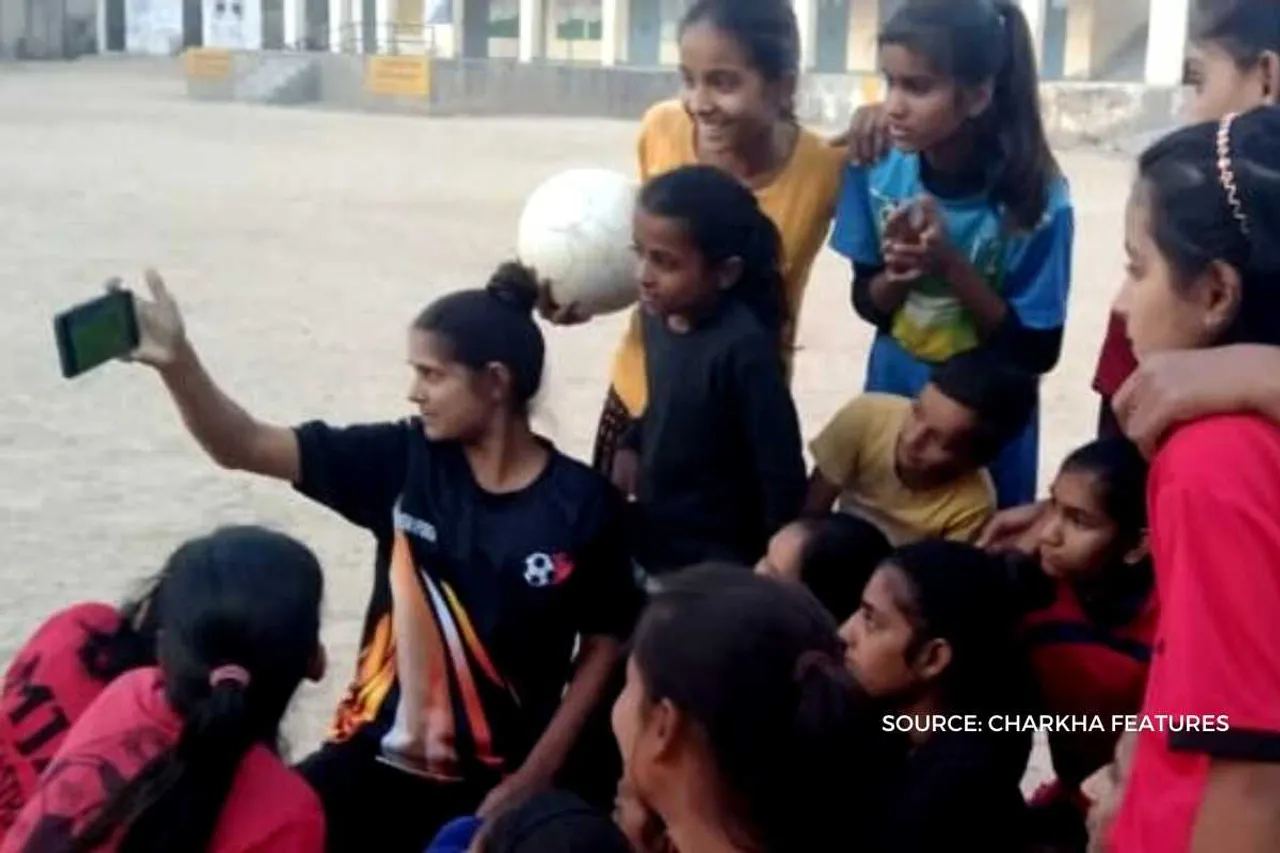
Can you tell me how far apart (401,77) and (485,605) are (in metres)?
36.8

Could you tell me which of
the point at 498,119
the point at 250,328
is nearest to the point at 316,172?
the point at 250,328

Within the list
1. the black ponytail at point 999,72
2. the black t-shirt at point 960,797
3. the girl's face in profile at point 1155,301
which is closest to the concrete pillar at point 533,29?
the black ponytail at point 999,72

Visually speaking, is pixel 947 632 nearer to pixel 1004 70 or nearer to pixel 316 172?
pixel 1004 70

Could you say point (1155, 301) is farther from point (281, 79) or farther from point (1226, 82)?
point (281, 79)

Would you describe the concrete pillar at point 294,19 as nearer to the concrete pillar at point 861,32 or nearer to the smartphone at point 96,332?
the concrete pillar at point 861,32

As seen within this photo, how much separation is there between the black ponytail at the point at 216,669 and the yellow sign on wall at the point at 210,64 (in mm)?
40181

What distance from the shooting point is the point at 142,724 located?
9.62 feet

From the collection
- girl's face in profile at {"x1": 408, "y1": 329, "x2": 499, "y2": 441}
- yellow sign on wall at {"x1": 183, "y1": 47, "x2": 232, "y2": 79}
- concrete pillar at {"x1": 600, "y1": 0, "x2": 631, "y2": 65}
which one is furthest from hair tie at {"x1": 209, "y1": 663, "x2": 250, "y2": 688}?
concrete pillar at {"x1": 600, "y1": 0, "x2": 631, "y2": 65}

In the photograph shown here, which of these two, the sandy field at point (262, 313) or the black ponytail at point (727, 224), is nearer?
the black ponytail at point (727, 224)

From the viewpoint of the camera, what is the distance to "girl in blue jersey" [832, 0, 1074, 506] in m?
3.93

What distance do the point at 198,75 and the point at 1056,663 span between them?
40711 mm

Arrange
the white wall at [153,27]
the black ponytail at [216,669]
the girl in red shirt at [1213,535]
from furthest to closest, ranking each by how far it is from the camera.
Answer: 1. the white wall at [153,27]
2. the black ponytail at [216,669]
3. the girl in red shirt at [1213,535]

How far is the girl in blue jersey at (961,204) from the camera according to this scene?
3.93 m

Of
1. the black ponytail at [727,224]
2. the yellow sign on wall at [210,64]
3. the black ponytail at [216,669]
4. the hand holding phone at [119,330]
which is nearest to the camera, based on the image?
the black ponytail at [216,669]
